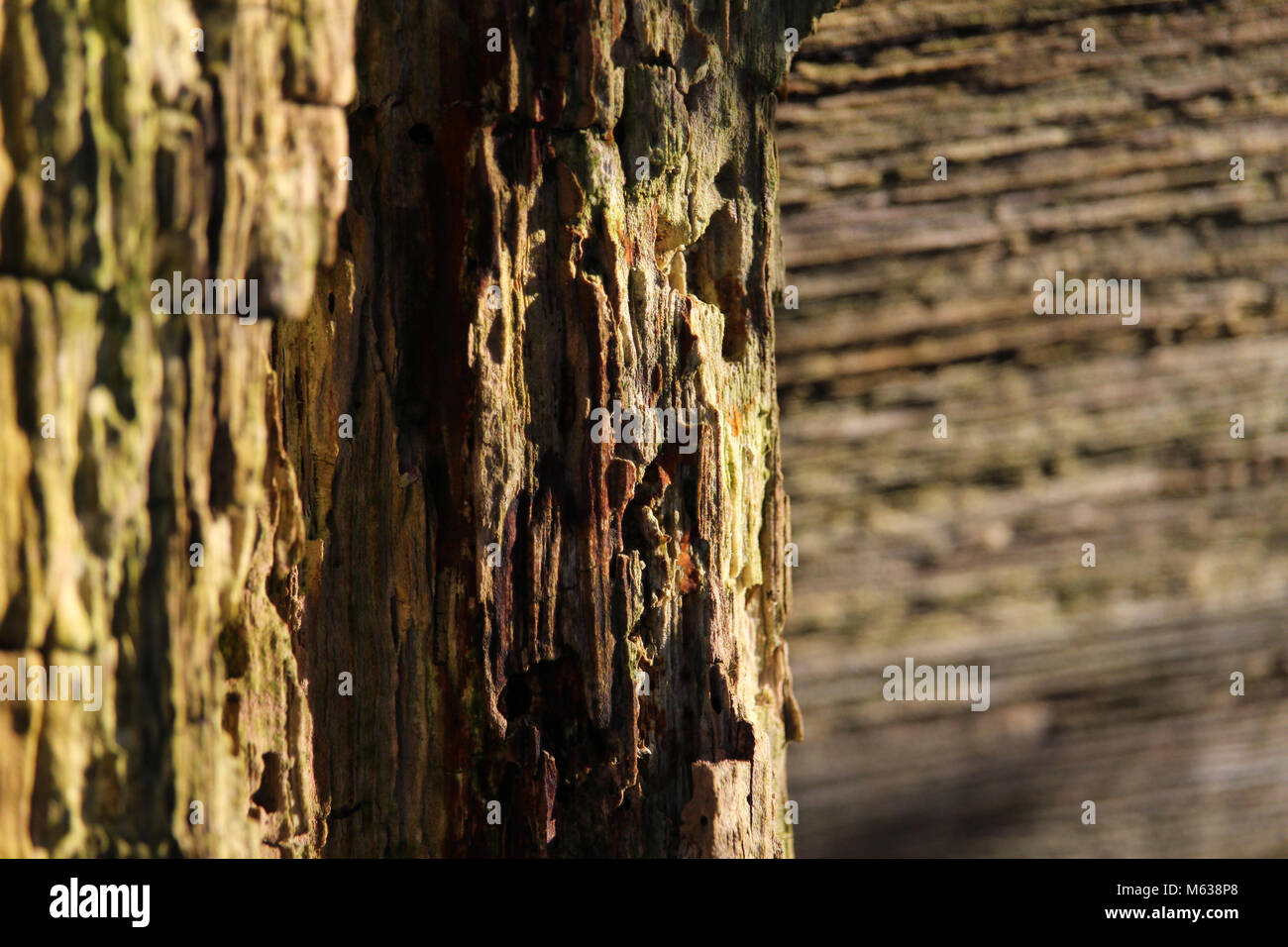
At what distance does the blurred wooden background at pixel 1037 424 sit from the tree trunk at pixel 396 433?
0.24m

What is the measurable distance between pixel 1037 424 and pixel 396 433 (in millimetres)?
757

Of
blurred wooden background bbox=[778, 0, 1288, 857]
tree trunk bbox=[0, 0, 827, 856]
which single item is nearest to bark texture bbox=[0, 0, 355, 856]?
tree trunk bbox=[0, 0, 827, 856]

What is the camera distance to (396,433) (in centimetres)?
73

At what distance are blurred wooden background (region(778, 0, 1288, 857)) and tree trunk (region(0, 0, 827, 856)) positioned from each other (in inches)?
9.3

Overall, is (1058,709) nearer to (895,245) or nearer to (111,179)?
(895,245)

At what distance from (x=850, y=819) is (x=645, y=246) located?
714 millimetres

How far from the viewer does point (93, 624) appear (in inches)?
22.1

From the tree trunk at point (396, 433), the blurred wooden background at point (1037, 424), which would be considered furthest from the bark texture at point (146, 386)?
the blurred wooden background at point (1037, 424)

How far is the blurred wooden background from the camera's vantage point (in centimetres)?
110

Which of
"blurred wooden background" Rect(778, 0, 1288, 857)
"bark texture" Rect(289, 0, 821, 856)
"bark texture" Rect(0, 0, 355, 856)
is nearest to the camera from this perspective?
"bark texture" Rect(0, 0, 355, 856)

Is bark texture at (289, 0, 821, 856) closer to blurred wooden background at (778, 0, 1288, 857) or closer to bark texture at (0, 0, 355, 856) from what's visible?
bark texture at (0, 0, 355, 856)

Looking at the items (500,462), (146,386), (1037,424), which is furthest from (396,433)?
(1037,424)

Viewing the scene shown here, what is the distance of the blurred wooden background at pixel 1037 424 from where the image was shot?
43.5 inches

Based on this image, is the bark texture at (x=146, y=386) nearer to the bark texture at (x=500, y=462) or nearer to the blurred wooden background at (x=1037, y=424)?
the bark texture at (x=500, y=462)
